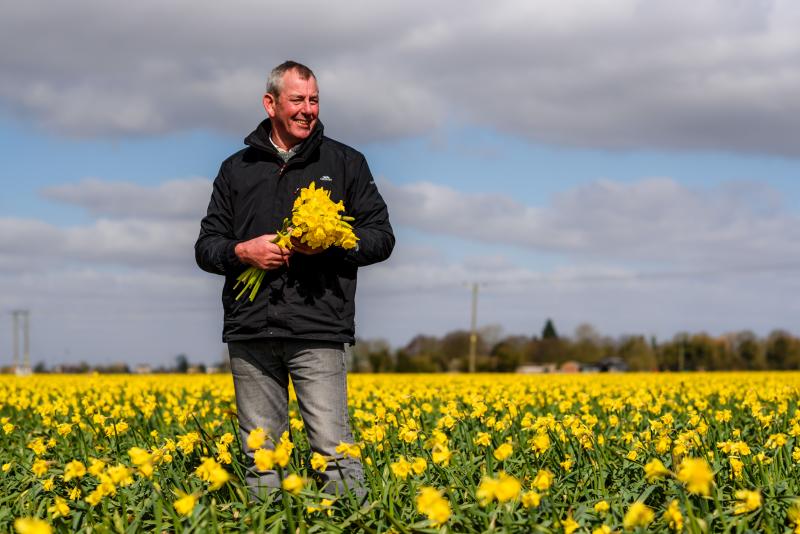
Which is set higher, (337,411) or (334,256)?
(334,256)

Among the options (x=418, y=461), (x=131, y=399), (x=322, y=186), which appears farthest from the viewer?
(x=131, y=399)

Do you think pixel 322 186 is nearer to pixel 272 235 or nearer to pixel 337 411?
pixel 272 235

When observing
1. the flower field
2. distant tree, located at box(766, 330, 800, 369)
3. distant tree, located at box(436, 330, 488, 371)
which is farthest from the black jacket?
distant tree, located at box(766, 330, 800, 369)

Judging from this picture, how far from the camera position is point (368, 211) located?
524 centimetres

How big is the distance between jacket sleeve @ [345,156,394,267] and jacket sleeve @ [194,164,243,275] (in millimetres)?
738

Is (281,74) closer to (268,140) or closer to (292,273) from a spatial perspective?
(268,140)

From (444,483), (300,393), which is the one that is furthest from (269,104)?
(444,483)

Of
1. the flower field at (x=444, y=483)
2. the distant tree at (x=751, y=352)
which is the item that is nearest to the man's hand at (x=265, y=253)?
the flower field at (x=444, y=483)

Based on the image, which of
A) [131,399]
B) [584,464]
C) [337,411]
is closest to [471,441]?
[584,464]

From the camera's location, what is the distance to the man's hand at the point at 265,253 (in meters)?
4.70

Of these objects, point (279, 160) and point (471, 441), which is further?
point (471, 441)

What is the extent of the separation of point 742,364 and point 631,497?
3514 inches

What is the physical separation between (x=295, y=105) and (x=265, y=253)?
0.92m

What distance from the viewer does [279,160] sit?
205 inches
